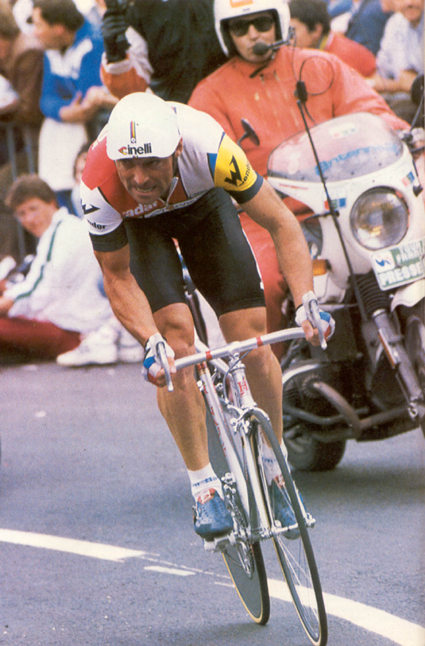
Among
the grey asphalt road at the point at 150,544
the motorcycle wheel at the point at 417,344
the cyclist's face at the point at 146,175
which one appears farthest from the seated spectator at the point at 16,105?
the cyclist's face at the point at 146,175

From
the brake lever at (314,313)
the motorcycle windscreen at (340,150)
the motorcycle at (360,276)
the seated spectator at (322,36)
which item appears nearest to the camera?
the brake lever at (314,313)

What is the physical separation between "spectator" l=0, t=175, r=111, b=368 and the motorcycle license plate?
347 cm

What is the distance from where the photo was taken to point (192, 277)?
13.7ft

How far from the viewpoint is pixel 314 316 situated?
341cm

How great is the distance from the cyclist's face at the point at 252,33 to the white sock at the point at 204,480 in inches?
103

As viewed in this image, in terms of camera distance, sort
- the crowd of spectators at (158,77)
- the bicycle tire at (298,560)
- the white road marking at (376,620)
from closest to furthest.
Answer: the bicycle tire at (298,560) → the white road marking at (376,620) → the crowd of spectators at (158,77)

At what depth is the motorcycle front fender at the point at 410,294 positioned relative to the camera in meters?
4.65

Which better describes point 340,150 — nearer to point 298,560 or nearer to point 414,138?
point 414,138

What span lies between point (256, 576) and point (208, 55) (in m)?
3.35

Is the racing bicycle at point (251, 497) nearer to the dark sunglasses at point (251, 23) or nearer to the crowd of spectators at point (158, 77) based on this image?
the crowd of spectators at point (158, 77)

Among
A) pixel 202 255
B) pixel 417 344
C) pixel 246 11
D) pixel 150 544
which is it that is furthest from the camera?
pixel 246 11

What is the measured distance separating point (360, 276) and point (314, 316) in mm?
1518

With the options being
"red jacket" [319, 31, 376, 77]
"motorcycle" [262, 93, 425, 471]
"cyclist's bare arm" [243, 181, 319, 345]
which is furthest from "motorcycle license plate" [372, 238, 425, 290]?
"red jacket" [319, 31, 376, 77]

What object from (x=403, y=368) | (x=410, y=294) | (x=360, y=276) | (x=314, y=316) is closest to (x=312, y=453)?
(x=403, y=368)
